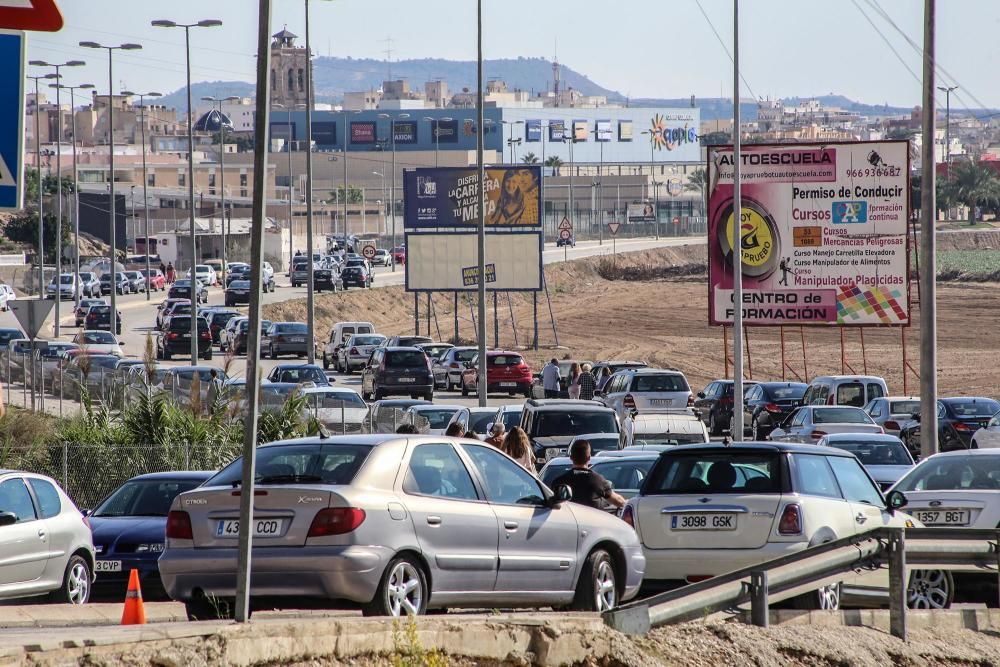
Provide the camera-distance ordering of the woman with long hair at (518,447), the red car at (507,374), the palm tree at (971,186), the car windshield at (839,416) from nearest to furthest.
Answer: the woman with long hair at (518,447)
the car windshield at (839,416)
the red car at (507,374)
the palm tree at (971,186)

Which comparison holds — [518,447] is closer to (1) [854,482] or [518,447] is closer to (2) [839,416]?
(1) [854,482]

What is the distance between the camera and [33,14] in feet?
18.1

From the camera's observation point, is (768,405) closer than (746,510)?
No

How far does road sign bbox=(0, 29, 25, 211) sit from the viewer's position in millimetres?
5848

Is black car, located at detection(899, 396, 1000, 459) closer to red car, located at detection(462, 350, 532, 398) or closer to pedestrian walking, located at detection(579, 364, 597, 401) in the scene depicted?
pedestrian walking, located at detection(579, 364, 597, 401)

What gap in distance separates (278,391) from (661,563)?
21.5 meters

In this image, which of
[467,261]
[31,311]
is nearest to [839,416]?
[31,311]

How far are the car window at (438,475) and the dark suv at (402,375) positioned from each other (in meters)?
33.2

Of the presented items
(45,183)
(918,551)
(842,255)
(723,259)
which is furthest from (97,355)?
(45,183)

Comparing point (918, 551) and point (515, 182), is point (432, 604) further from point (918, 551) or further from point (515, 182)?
point (515, 182)

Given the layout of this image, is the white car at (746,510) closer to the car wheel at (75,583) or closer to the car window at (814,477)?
the car window at (814,477)

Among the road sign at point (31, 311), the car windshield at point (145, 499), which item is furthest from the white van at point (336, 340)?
the car windshield at point (145, 499)

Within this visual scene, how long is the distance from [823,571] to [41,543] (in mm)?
7441

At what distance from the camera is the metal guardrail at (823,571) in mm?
8750
